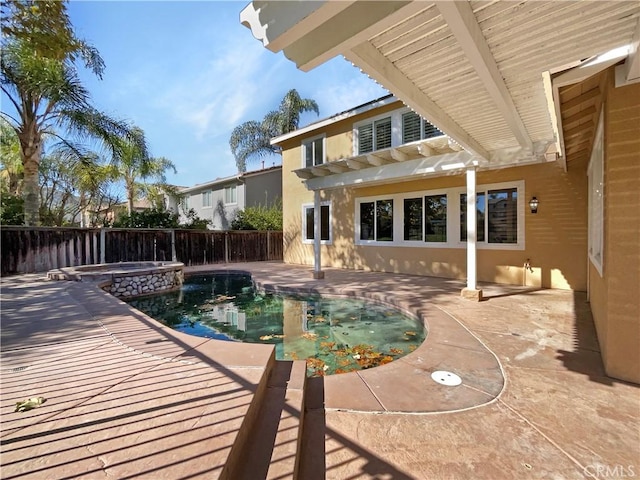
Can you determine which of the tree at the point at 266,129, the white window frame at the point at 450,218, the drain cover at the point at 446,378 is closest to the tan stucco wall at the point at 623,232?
the drain cover at the point at 446,378

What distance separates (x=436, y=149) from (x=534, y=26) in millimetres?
4361

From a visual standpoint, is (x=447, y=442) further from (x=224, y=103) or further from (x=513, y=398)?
(x=224, y=103)

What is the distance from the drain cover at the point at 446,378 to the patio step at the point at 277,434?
1336 mm

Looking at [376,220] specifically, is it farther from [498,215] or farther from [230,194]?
[230,194]

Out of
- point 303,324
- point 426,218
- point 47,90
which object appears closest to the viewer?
point 303,324

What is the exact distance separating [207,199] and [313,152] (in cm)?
1279

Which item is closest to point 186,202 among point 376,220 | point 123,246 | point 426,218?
point 123,246

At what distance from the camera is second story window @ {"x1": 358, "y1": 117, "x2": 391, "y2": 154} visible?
1035 centimetres

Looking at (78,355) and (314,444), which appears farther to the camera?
(78,355)

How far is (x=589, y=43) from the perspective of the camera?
8.98 feet

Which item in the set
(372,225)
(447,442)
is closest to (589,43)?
(447,442)

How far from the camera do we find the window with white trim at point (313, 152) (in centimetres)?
1281

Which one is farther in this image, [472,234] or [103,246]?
[103,246]

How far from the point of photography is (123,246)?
485 inches
